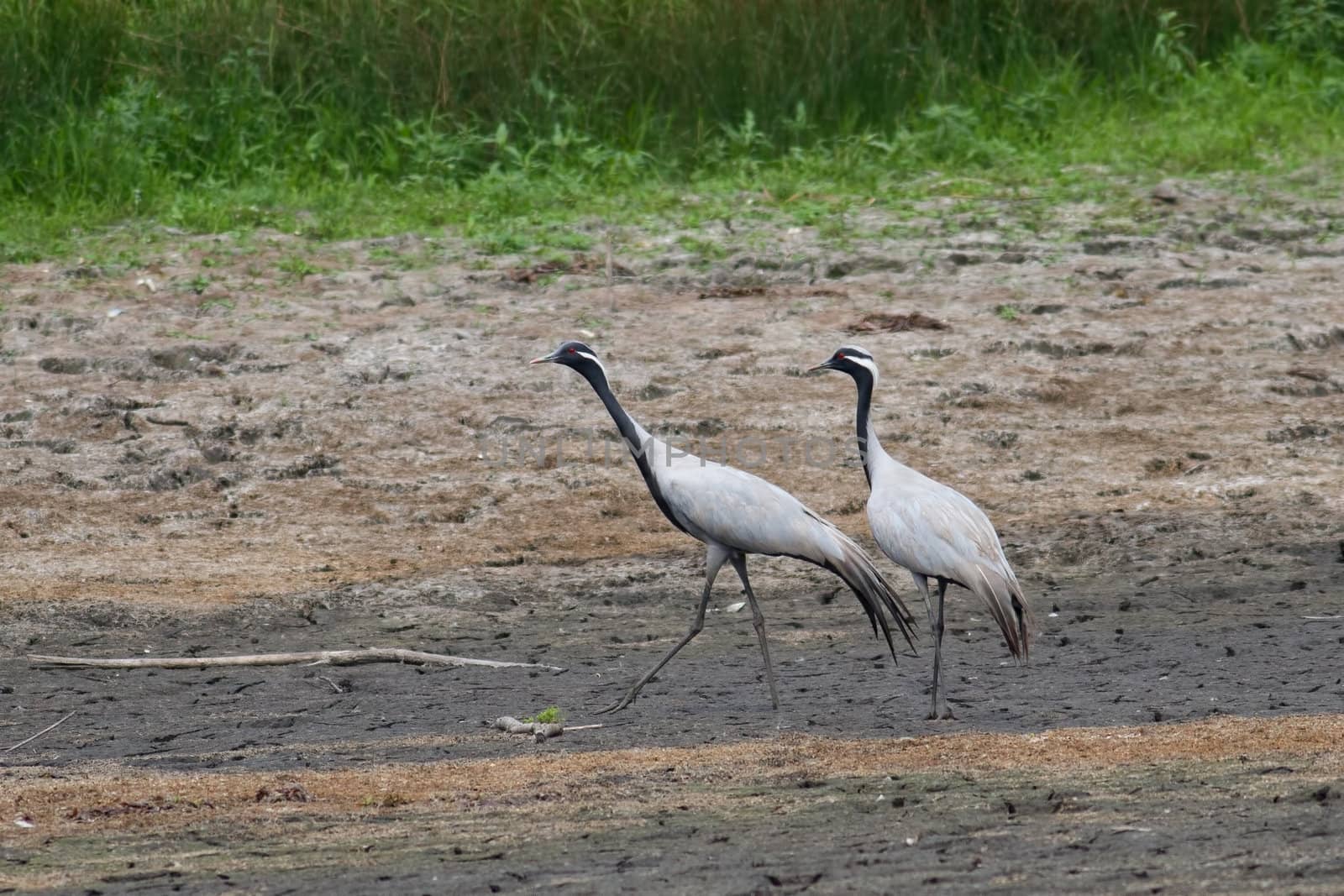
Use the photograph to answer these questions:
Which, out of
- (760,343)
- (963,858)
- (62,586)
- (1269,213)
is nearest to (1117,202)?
(1269,213)

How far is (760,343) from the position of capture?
917 cm

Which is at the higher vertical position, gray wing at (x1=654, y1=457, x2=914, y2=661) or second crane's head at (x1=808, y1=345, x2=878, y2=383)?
second crane's head at (x1=808, y1=345, x2=878, y2=383)

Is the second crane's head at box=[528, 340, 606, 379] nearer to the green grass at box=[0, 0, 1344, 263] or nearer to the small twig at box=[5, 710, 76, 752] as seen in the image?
the small twig at box=[5, 710, 76, 752]

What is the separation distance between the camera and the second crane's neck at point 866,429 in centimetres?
625

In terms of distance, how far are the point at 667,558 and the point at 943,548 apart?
6.21 ft

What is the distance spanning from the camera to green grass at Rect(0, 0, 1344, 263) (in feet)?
36.4

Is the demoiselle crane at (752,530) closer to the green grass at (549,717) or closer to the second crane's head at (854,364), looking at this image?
the green grass at (549,717)

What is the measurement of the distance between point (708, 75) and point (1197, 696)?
6.89m

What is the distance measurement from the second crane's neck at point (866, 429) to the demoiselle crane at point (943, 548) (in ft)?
0.66

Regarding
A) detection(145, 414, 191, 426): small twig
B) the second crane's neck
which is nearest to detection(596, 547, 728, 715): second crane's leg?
the second crane's neck

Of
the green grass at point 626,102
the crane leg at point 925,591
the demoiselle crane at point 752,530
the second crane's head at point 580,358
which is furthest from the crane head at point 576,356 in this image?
the green grass at point 626,102

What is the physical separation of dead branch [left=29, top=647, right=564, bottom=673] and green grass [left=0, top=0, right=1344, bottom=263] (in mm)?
4732

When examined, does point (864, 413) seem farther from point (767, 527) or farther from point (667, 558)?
point (667, 558)

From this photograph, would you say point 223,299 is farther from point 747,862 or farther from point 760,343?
point 747,862
